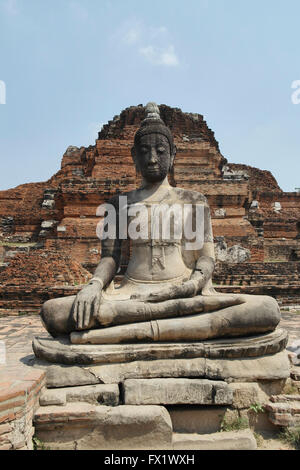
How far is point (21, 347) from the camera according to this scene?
4.64 meters

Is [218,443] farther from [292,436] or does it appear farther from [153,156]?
[153,156]

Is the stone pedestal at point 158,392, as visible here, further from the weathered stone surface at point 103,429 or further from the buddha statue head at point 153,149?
the buddha statue head at point 153,149

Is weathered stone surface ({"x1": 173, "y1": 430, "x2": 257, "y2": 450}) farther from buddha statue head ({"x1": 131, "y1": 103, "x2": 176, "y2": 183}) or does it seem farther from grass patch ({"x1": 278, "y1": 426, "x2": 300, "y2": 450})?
buddha statue head ({"x1": 131, "y1": 103, "x2": 176, "y2": 183})

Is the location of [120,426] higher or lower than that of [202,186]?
lower

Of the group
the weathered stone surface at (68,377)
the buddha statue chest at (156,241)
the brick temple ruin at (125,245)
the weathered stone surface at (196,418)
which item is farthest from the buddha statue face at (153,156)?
the brick temple ruin at (125,245)

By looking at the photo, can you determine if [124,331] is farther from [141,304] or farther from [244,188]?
[244,188]

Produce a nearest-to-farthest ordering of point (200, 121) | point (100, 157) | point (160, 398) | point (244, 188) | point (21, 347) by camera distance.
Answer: point (160, 398) < point (21, 347) < point (244, 188) < point (100, 157) < point (200, 121)

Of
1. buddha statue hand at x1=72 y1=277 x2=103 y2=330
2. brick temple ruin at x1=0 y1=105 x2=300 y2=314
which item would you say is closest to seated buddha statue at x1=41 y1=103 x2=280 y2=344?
buddha statue hand at x1=72 y1=277 x2=103 y2=330

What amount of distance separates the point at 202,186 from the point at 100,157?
201 inches

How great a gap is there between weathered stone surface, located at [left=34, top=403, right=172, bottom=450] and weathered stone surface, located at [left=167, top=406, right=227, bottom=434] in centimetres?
20

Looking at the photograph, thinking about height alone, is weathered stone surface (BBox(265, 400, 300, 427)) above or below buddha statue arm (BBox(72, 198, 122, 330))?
below

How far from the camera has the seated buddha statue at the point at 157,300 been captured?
2883 mm

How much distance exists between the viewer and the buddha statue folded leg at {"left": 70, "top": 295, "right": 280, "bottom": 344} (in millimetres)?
2857
